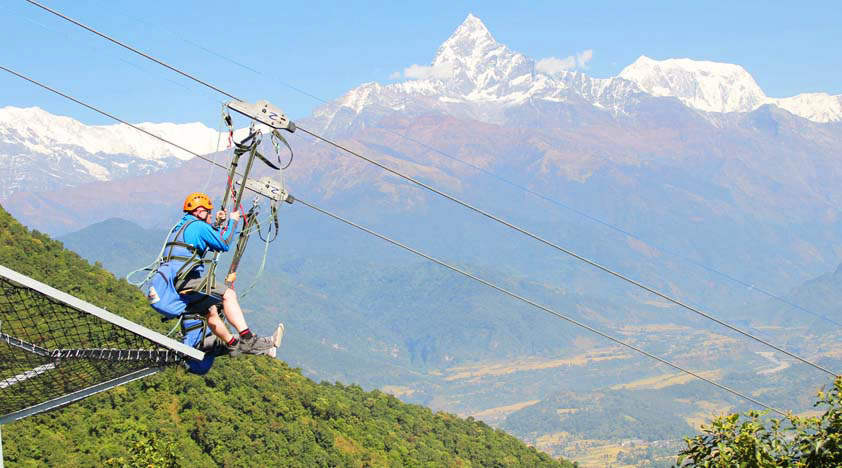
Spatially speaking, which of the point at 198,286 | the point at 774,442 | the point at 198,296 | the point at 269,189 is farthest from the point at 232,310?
the point at 774,442

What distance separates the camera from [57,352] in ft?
35.4

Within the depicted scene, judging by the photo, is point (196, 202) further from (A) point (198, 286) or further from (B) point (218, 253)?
(A) point (198, 286)

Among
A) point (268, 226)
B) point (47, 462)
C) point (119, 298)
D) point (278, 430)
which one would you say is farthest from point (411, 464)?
point (268, 226)

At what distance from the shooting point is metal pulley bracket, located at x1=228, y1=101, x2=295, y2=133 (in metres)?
13.8

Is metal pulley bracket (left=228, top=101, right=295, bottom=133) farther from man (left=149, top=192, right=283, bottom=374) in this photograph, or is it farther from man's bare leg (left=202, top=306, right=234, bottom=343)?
man's bare leg (left=202, top=306, right=234, bottom=343)

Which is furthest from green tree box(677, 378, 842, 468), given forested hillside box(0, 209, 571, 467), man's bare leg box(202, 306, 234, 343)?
forested hillside box(0, 209, 571, 467)

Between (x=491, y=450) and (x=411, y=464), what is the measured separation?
51.6 ft

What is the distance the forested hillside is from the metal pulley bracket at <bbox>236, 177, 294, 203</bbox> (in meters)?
28.8

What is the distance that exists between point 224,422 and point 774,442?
1908 inches

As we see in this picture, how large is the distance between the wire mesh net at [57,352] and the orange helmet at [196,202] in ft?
7.17

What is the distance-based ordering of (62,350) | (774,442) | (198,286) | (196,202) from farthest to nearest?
1. (196,202)
2. (198,286)
3. (774,442)
4. (62,350)

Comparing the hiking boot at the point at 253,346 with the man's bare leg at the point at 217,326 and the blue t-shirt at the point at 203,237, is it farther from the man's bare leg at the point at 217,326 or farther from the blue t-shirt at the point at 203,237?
the blue t-shirt at the point at 203,237

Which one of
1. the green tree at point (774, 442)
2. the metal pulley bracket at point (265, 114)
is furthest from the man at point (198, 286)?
the green tree at point (774, 442)

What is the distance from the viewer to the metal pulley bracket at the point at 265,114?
544 inches
